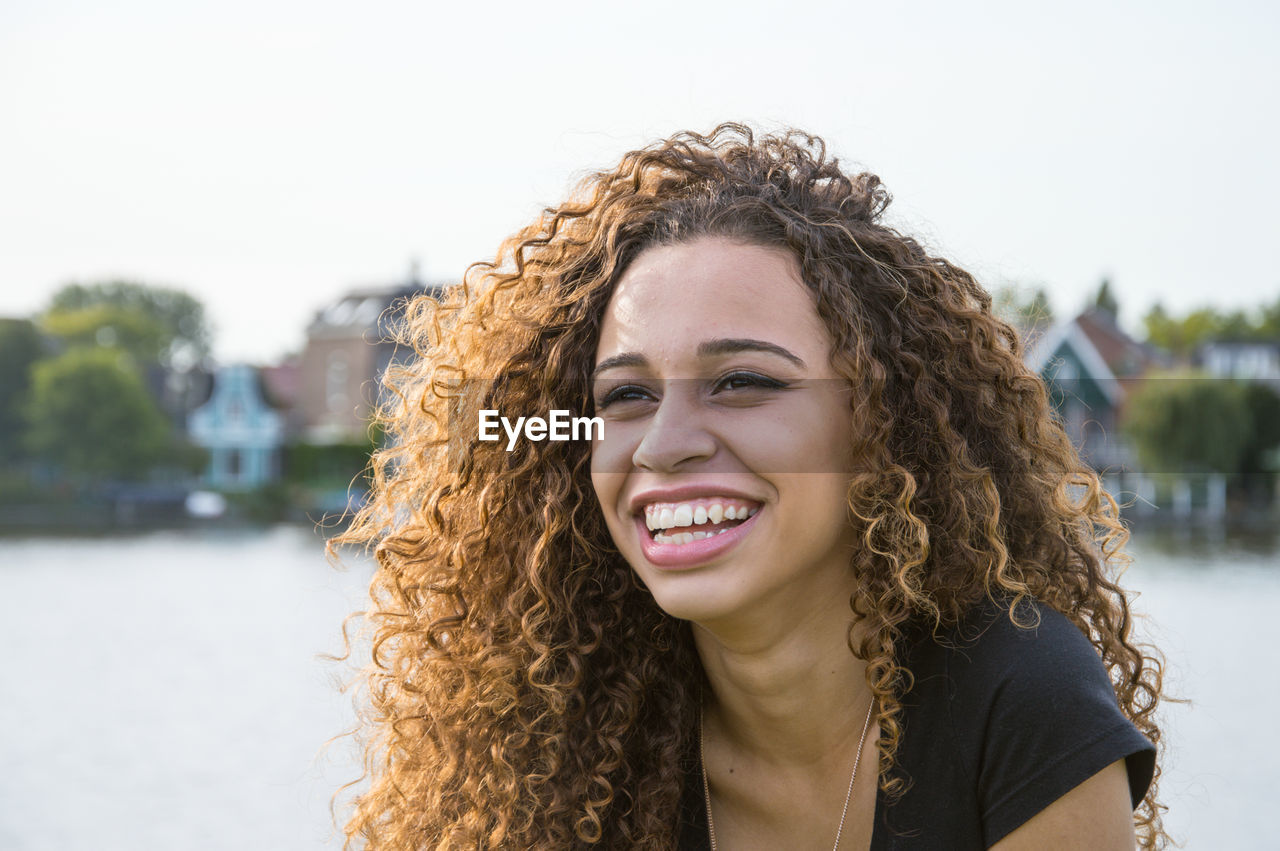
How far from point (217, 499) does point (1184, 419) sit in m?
34.1

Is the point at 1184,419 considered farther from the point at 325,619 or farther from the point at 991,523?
the point at 991,523

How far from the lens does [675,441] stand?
207 centimetres

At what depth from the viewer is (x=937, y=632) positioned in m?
2.15

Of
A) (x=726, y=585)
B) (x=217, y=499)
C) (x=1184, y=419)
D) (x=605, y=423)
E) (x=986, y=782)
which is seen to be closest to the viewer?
(x=986, y=782)

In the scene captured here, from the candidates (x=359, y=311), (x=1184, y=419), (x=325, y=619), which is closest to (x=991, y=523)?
(x=325, y=619)

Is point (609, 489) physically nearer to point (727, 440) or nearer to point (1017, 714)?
point (727, 440)

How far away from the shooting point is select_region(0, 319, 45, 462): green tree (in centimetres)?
4869

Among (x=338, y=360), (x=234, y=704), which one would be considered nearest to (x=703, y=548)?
(x=234, y=704)

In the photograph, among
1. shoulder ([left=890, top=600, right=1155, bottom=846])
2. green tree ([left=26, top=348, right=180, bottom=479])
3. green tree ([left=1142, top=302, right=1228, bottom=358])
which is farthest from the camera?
green tree ([left=26, top=348, right=180, bottom=479])

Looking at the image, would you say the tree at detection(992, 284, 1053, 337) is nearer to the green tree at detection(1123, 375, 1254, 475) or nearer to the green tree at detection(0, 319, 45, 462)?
the green tree at detection(1123, 375, 1254, 475)

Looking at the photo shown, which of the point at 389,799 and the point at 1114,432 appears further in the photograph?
the point at 1114,432

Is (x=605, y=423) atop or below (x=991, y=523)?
atop

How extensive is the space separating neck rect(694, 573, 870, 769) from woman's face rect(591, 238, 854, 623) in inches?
1.9

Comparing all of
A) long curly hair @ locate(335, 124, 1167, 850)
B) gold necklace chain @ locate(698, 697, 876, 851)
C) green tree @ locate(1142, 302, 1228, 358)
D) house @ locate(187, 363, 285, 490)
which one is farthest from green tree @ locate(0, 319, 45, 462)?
gold necklace chain @ locate(698, 697, 876, 851)
